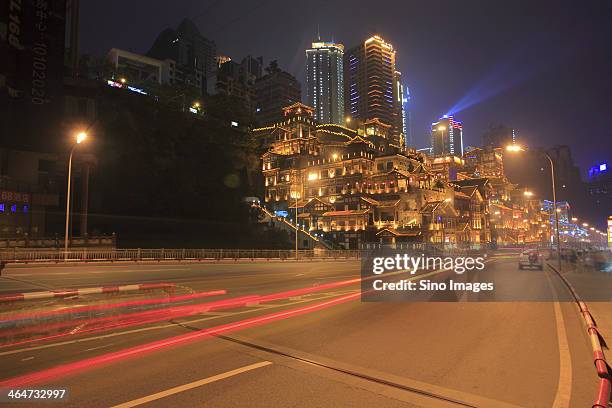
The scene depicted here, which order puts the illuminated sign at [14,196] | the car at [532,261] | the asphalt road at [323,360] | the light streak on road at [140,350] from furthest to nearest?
the illuminated sign at [14,196]
the car at [532,261]
the light streak on road at [140,350]
the asphalt road at [323,360]

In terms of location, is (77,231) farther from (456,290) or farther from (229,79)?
(229,79)

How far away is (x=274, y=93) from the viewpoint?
172 m

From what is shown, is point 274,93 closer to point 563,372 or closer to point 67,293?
point 67,293

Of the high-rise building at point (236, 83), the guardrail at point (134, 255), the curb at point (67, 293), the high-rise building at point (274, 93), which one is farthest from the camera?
the high-rise building at point (274, 93)

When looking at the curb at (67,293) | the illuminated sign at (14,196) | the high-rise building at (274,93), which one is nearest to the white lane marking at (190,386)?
the curb at (67,293)

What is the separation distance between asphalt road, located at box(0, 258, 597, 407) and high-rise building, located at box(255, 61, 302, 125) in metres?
163

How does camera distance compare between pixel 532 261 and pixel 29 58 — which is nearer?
pixel 532 261

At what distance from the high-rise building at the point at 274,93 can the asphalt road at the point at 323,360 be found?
163 m

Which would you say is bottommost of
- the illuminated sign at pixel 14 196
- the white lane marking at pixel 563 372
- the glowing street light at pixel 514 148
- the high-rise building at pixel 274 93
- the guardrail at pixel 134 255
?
the white lane marking at pixel 563 372

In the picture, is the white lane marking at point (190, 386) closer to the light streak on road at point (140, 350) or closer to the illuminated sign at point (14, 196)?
the light streak on road at point (140, 350)

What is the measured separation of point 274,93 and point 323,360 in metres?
173

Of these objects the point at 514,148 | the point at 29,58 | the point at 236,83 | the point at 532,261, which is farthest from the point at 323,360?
the point at 236,83

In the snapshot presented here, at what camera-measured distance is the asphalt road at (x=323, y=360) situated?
555cm

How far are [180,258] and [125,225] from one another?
54.7 ft
